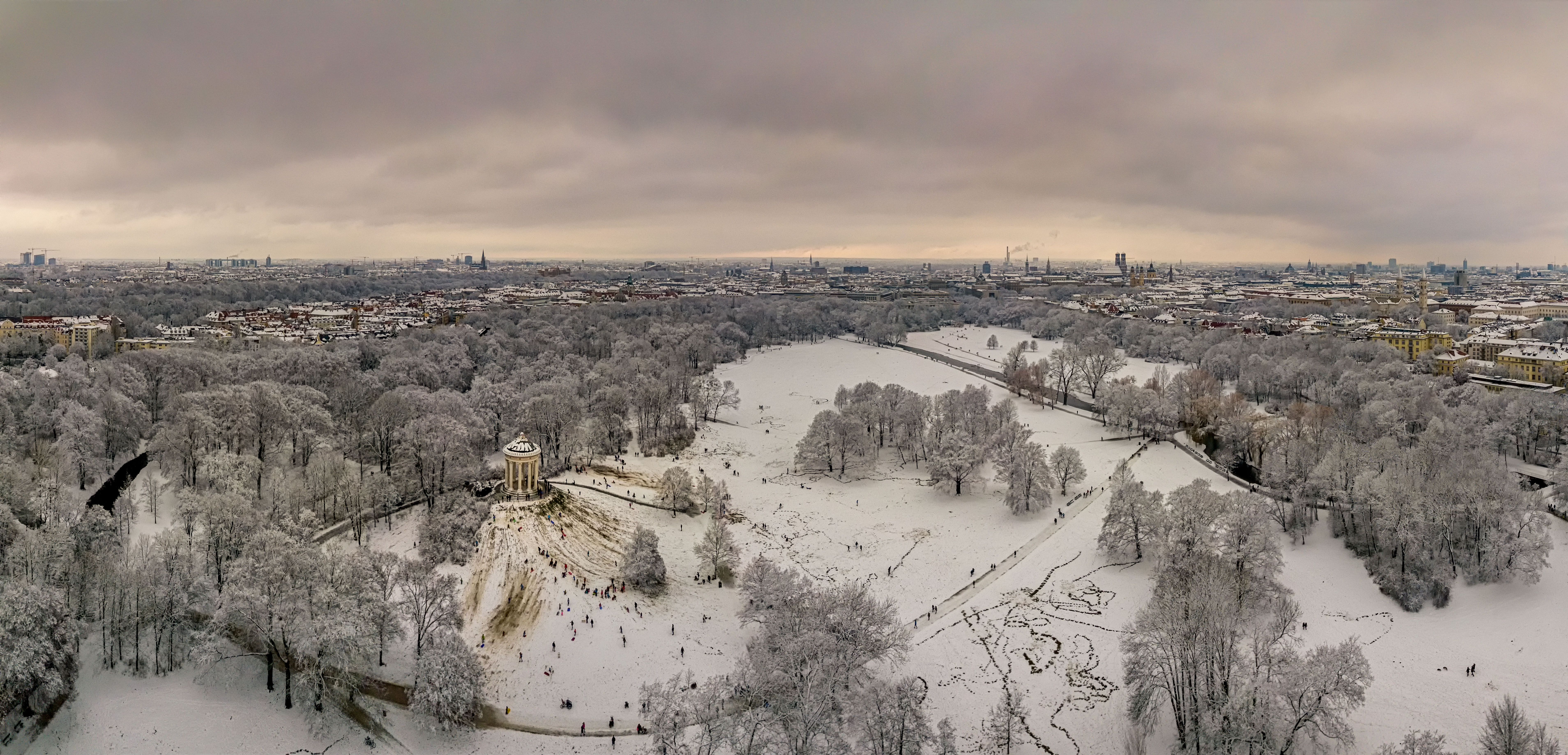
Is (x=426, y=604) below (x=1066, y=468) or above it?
below

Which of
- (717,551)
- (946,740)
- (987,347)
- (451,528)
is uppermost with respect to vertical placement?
(987,347)

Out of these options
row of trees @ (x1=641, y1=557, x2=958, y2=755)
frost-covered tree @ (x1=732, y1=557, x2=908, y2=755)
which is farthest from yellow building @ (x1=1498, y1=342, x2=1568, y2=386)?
row of trees @ (x1=641, y1=557, x2=958, y2=755)

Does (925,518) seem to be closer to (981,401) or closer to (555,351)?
(981,401)

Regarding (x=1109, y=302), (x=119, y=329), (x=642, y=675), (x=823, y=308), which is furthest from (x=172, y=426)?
(x=1109, y=302)

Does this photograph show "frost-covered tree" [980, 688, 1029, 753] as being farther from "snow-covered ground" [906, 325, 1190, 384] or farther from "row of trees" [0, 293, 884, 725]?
"snow-covered ground" [906, 325, 1190, 384]

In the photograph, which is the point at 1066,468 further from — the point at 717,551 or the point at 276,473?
the point at 276,473

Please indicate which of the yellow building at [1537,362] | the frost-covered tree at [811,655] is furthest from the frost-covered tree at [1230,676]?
the yellow building at [1537,362]

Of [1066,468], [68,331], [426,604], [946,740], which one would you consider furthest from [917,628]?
[68,331]
